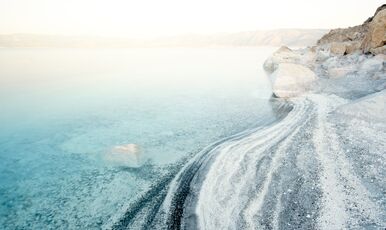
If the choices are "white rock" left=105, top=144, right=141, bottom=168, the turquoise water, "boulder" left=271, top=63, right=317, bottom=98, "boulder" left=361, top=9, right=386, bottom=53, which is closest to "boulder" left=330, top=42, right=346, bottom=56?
"boulder" left=361, top=9, right=386, bottom=53

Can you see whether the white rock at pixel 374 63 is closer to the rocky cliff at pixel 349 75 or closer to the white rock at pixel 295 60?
the rocky cliff at pixel 349 75

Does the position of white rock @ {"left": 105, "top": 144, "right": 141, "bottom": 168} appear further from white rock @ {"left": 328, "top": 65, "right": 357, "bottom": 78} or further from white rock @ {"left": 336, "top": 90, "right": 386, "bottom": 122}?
white rock @ {"left": 328, "top": 65, "right": 357, "bottom": 78}

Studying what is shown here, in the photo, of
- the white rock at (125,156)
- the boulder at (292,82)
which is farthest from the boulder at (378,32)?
the white rock at (125,156)

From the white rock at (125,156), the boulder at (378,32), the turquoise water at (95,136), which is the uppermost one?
the boulder at (378,32)

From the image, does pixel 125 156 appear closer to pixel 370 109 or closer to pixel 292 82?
pixel 370 109

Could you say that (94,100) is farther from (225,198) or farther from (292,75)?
(225,198)

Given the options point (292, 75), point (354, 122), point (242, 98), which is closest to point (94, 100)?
point (242, 98)
